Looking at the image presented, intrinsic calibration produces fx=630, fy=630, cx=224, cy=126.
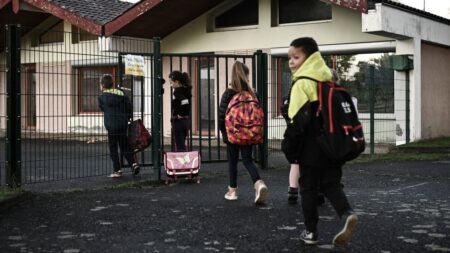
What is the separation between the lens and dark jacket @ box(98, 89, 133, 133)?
9336mm

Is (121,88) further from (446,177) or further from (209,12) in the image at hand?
(209,12)

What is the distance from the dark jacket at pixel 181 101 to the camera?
9438 mm

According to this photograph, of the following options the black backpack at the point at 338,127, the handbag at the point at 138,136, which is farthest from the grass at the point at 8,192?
the black backpack at the point at 338,127

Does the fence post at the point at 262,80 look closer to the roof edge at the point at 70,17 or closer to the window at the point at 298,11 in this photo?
the window at the point at 298,11

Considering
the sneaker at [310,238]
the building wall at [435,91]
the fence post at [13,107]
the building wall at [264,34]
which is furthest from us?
the building wall at [435,91]

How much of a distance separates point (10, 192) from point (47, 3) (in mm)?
11284

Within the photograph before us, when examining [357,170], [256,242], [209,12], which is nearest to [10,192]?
[256,242]

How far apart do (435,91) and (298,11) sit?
3894mm

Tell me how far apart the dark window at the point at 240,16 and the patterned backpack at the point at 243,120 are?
9.66 m

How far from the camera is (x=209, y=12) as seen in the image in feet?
56.5

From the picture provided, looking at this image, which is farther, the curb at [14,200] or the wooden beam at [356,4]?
the wooden beam at [356,4]

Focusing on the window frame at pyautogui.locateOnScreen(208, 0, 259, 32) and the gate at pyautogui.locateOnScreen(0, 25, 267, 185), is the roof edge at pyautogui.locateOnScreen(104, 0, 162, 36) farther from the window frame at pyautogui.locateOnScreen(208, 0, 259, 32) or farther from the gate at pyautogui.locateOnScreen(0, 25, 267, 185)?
the gate at pyautogui.locateOnScreen(0, 25, 267, 185)

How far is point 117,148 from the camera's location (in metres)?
9.59

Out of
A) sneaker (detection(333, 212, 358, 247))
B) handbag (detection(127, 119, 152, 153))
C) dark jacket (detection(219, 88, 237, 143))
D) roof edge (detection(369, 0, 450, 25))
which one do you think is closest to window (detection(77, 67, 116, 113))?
handbag (detection(127, 119, 152, 153))
